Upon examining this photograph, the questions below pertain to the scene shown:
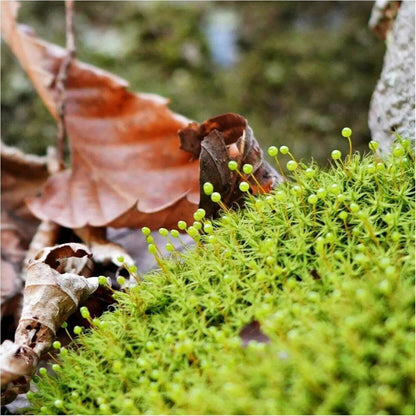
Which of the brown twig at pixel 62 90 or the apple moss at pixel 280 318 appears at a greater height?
the brown twig at pixel 62 90

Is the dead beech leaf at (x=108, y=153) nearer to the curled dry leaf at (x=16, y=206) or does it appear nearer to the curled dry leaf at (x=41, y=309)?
the curled dry leaf at (x=16, y=206)

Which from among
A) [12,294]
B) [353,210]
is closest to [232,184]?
[353,210]

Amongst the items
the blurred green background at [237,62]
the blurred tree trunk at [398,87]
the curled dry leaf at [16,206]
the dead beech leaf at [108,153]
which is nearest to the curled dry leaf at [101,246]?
the dead beech leaf at [108,153]

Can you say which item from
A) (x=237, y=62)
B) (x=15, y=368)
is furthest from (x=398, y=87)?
(x=237, y=62)

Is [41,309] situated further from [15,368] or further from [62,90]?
[62,90]

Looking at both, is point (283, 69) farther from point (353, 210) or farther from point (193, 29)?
point (353, 210)

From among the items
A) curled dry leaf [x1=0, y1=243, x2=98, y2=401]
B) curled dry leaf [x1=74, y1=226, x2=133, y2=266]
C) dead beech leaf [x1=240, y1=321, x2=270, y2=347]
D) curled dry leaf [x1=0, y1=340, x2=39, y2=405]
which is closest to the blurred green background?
curled dry leaf [x1=74, y1=226, x2=133, y2=266]
